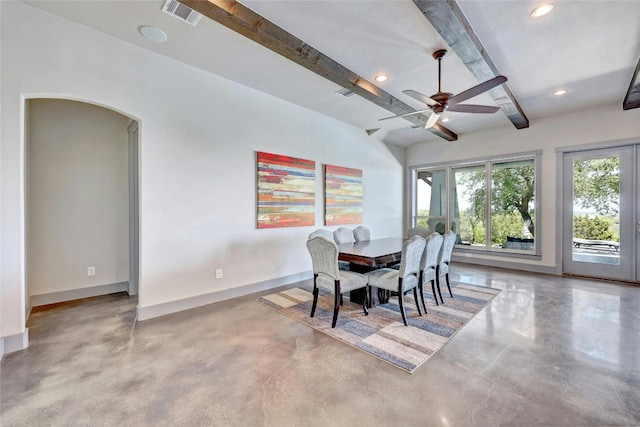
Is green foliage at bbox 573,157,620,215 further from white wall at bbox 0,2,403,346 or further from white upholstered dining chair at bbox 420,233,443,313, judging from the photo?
white wall at bbox 0,2,403,346

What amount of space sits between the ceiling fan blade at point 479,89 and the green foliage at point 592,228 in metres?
4.12

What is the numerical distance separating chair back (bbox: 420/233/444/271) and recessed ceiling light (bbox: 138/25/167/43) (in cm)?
369

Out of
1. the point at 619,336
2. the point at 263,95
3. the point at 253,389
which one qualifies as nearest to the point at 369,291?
the point at 253,389

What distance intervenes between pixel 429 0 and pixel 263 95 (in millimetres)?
2724

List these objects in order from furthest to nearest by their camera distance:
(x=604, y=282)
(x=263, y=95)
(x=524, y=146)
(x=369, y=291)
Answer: (x=524, y=146)
(x=604, y=282)
(x=263, y=95)
(x=369, y=291)

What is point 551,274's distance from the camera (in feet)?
17.6

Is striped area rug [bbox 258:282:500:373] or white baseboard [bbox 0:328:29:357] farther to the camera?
striped area rug [bbox 258:282:500:373]

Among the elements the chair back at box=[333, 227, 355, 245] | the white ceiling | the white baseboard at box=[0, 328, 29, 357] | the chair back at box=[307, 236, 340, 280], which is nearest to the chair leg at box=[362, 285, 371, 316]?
the chair back at box=[307, 236, 340, 280]

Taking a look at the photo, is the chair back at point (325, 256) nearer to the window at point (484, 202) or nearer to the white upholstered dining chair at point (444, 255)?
the white upholstered dining chair at point (444, 255)

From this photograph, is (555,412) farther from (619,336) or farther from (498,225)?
(498,225)

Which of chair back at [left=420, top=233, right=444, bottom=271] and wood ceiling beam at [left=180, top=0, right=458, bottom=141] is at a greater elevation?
wood ceiling beam at [left=180, top=0, right=458, bottom=141]

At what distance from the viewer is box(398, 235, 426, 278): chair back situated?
298cm

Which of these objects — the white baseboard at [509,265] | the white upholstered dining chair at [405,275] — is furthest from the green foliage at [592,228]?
the white upholstered dining chair at [405,275]

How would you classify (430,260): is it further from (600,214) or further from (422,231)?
(600,214)
